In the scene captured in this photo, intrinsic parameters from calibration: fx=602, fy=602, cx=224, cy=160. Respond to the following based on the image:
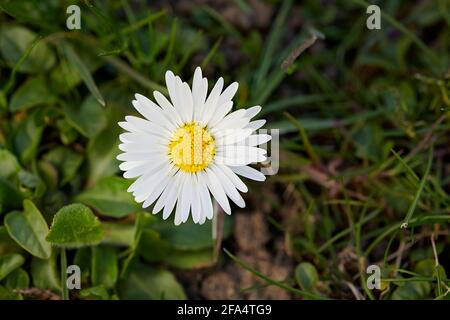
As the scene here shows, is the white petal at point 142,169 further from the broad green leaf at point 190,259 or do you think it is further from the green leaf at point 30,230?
the broad green leaf at point 190,259

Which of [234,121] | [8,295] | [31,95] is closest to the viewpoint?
[234,121]

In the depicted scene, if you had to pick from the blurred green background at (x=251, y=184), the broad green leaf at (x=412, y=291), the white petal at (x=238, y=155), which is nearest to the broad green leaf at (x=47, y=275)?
the blurred green background at (x=251, y=184)

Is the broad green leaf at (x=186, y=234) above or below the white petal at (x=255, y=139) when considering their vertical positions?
below

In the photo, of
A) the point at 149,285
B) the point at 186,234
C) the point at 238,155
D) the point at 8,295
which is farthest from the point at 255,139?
the point at 8,295

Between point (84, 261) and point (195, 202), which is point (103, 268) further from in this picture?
point (195, 202)
